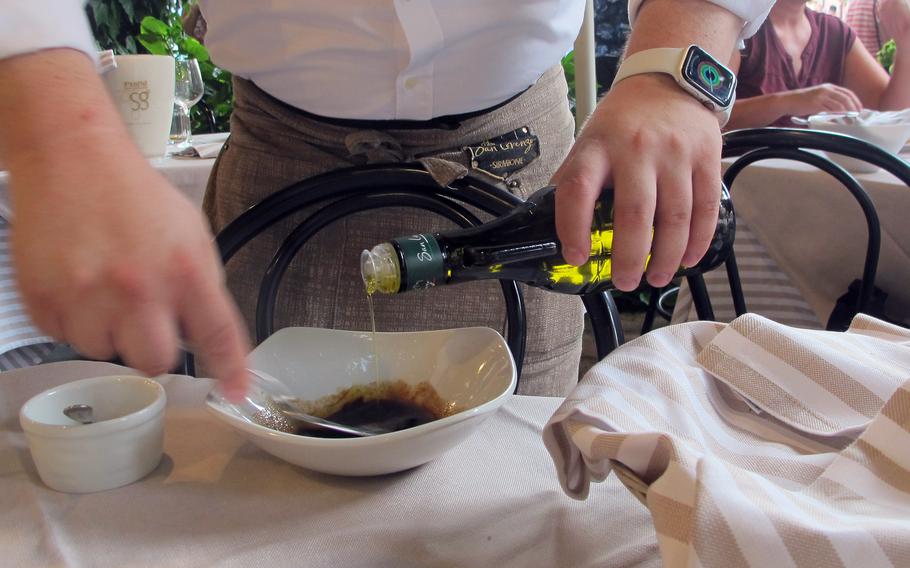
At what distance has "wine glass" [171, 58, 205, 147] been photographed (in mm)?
1495

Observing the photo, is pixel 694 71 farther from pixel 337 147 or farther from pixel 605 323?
pixel 337 147

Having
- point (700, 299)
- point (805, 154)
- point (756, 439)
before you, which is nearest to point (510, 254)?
point (756, 439)

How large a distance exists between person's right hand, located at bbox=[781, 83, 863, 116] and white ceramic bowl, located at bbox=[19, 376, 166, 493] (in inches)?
60.2

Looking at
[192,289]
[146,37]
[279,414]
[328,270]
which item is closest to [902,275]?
[328,270]

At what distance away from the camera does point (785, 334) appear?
1.38 feet

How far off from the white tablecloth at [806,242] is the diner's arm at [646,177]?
2.24 feet

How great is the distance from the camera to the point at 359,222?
736 mm

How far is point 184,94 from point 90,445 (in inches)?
49.6

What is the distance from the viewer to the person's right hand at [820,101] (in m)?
1.54

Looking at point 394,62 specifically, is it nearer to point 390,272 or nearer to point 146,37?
point 390,272

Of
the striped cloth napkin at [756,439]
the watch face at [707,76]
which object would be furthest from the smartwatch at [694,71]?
the striped cloth napkin at [756,439]

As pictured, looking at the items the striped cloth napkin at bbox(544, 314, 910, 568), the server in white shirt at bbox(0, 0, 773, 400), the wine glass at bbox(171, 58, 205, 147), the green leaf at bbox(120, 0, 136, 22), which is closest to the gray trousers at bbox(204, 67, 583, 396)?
the server in white shirt at bbox(0, 0, 773, 400)

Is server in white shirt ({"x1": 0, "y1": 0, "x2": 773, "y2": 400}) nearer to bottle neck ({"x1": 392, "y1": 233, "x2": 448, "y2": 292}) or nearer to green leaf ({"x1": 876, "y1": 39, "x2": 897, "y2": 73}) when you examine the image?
bottle neck ({"x1": 392, "y1": 233, "x2": 448, "y2": 292})

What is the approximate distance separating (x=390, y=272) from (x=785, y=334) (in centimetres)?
23
